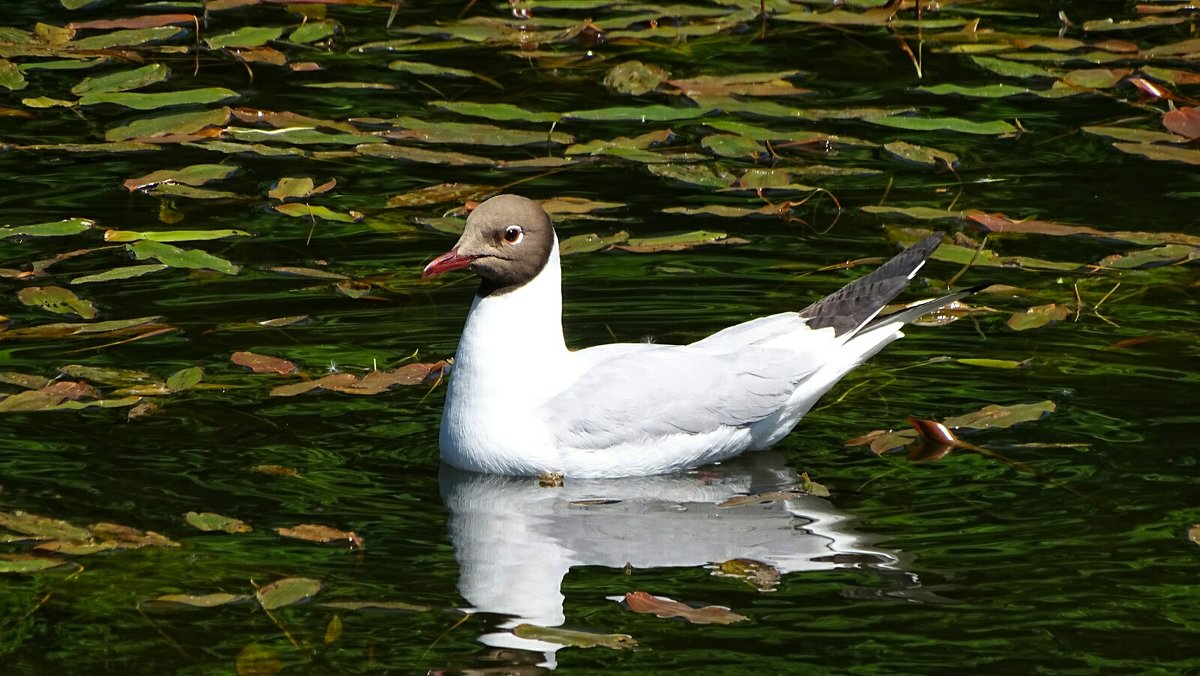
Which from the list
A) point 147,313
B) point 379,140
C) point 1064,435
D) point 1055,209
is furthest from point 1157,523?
point 379,140

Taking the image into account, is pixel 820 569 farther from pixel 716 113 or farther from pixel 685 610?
pixel 716 113

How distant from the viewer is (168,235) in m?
8.24

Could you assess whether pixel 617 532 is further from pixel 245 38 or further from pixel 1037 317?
pixel 245 38

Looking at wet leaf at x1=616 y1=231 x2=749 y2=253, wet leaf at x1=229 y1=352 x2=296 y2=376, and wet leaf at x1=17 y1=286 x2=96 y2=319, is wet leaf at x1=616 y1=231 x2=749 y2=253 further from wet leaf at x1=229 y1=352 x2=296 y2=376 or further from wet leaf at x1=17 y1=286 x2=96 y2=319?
wet leaf at x1=17 y1=286 x2=96 y2=319

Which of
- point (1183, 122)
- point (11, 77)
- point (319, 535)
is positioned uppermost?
point (11, 77)

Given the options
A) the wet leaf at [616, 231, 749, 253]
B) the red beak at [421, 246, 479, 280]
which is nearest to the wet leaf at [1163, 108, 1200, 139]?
the wet leaf at [616, 231, 749, 253]

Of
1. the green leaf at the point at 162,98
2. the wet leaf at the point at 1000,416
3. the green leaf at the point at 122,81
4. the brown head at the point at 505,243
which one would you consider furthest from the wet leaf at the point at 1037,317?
the green leaf at the point at 122,81

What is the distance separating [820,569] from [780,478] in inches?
38.9

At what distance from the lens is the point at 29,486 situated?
240 inches

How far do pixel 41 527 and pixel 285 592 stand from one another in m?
0.92

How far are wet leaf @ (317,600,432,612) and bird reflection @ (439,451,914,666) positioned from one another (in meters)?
0.17

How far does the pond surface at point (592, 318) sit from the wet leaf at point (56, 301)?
0.7 inches

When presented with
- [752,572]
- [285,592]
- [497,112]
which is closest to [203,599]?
[285,592]

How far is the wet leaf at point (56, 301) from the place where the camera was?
761 centimetres
